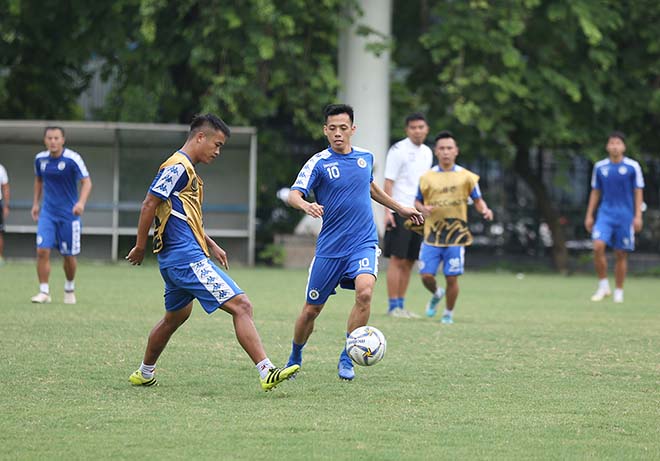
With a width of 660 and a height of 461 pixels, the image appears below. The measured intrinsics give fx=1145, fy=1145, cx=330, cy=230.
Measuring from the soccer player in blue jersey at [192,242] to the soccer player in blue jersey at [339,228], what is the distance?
3.02 feet

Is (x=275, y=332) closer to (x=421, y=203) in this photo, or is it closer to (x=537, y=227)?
(x=421, y=203)

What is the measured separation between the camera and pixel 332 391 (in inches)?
309

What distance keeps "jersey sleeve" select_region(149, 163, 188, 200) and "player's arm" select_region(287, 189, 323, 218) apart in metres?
0.86

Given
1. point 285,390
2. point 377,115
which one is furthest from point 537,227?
point 285,390

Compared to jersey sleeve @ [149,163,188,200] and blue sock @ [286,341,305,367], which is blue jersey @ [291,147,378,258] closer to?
blue sock @ [286,341,305,367]

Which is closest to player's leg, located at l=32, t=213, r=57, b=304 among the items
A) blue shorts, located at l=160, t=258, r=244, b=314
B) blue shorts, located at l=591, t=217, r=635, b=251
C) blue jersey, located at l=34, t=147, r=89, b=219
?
blue jersey, located at l=34, t=147, r=89, b=219

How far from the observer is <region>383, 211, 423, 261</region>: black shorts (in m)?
13.5

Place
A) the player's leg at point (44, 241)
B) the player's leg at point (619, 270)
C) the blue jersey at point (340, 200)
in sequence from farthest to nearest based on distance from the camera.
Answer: the player's leg at point (619, 270), the player's leg at point (44, 241), the blue jersey at point (340, 200)

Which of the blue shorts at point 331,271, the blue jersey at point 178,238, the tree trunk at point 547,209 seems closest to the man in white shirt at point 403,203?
the blue shorts at point 331,271

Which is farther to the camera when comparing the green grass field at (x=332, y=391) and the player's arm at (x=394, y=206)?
the player's arm at (x=394, y=206)

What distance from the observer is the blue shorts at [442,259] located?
42.0 feet

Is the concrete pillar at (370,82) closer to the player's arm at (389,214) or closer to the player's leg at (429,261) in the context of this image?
the player's arm at (389,214)

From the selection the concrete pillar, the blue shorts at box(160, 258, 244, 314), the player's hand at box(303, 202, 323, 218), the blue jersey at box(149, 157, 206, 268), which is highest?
the concrete pillar

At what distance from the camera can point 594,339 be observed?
37.4 feet
